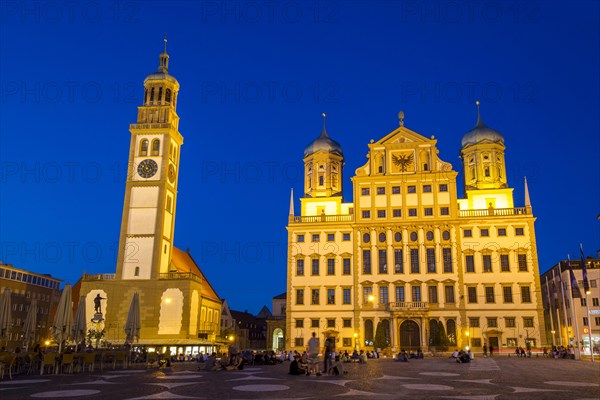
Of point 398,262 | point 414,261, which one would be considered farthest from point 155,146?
point 414,261

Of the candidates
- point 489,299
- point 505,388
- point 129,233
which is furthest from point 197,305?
point 505,388

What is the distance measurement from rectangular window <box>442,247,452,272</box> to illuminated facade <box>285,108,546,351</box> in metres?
0.11

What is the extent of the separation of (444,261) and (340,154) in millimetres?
21512

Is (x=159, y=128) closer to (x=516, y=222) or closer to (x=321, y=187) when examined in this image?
(x=321, y=187)

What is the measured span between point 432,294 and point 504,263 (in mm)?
8424

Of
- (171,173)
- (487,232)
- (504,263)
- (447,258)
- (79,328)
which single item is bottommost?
(79,328)

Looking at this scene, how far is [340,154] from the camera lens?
72750mm

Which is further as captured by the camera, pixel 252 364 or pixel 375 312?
pixel 375 312

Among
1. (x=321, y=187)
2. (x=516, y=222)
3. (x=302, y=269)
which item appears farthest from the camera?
(x=321, y=187)

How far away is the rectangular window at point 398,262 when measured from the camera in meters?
59.5

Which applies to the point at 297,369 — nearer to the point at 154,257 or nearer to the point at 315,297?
the point at 154,257

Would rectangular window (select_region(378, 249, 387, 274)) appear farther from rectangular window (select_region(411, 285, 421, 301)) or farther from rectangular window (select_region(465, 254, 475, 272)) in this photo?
rectangular window (select_region(465, 254, 475, 272))

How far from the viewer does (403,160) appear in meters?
63.0

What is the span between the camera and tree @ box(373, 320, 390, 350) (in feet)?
183
